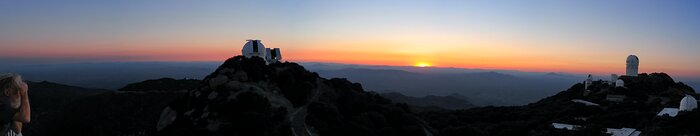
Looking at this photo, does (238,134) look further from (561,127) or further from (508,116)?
(508,116)

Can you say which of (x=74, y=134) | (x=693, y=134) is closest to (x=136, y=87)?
(x=74, y=134)

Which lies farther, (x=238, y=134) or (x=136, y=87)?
(x=136, y=87)

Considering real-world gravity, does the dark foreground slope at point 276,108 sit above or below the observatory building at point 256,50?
below

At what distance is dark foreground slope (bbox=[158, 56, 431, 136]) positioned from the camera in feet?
94.8

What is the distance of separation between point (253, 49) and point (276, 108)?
12635 millimetres

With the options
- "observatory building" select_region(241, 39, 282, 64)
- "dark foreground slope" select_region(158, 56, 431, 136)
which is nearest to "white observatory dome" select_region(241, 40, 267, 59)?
"observatory building" select_region(241, 39, 282, 64)

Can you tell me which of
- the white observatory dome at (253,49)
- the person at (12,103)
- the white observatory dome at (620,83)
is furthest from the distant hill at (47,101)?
the white observatory dome at (620,83)

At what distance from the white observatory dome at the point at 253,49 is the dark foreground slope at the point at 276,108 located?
274 centimetres

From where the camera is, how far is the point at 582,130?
3256 centimetres

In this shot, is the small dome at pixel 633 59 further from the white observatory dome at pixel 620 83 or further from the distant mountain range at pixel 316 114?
the distant mountain range at pixel 316 114

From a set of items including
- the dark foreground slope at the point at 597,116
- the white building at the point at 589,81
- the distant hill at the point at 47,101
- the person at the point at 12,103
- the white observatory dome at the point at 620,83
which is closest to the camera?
the person at the point at 12,103

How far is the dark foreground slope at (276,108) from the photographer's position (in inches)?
1138

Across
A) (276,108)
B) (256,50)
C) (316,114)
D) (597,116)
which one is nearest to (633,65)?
(597,116)

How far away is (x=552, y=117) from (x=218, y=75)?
85.3 feet
